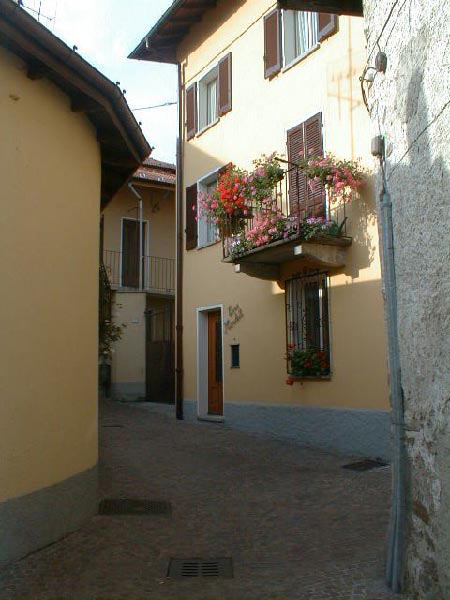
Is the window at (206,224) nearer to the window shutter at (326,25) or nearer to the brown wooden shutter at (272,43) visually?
the brown wooden shutter at (272,43)

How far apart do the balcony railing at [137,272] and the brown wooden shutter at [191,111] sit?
5216 mm

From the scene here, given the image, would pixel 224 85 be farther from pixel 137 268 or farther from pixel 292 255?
pixel 137 268

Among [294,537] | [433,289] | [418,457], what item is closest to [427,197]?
[433,289]

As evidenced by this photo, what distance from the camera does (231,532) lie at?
6004 millimetres

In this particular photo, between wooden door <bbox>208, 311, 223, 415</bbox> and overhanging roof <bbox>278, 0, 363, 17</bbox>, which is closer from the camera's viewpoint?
overhanging roof <bbox>278, 0, 363, 17</bbox>

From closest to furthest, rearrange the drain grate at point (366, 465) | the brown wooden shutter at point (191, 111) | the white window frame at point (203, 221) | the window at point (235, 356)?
the drain grate at point (366, 465) → the window at point (235, 356) → the white window frame at point (203, 221) → the brown wooden shutter at point (191, 111)

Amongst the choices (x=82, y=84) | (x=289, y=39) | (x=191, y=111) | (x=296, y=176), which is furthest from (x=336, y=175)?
(x=191, y=111)

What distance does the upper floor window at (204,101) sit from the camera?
13.3 metres

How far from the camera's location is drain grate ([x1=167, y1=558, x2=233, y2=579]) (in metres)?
4.94

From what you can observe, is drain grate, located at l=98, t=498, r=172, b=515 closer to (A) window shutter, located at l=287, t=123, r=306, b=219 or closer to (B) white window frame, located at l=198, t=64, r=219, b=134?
(A) window shutter, located at l=287, t=123, r=306, b=219

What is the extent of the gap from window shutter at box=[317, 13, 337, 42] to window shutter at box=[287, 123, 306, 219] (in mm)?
1386

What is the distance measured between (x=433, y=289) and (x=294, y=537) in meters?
2.88

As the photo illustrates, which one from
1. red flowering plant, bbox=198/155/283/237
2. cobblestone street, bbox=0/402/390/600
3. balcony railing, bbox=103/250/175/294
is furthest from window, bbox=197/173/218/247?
balcony railing, bbox=103/250/175/294

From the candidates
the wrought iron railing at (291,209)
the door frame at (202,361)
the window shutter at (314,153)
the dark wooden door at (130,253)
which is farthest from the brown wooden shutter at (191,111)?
the dark wooden door at (130,253)
